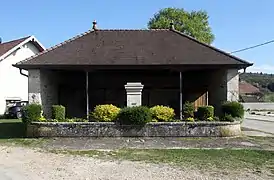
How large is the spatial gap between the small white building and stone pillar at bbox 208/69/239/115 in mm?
18082

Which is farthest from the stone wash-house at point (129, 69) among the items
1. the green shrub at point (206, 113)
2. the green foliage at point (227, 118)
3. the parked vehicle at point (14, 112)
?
the parked vehicle at point (14, 112)

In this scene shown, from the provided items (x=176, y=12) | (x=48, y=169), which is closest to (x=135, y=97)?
(x=48, y=169)

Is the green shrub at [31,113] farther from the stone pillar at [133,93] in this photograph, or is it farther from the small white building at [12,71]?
the small white building at [12,71]

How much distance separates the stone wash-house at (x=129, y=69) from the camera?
18.1 metres

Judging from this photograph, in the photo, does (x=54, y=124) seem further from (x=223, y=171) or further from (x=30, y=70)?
(x=223, y=171)

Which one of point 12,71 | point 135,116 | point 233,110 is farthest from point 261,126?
point 12,71

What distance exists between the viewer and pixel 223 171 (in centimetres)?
925

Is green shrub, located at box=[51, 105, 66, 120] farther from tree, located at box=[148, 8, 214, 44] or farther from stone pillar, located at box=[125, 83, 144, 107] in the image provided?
tree, located at box=[148, 8, 214, 44]

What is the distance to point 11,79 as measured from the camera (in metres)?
33.9

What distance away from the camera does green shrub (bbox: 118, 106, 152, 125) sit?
16.1 m

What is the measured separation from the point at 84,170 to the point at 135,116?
6.82 meters

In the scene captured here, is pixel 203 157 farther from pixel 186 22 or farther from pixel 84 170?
pixel 186 22

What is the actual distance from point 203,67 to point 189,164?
28.3ft

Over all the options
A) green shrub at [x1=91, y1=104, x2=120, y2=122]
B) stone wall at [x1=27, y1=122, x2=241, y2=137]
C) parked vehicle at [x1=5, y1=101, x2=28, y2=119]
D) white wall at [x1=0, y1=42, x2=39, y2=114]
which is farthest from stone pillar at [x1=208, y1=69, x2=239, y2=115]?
white wall at [x1=0, y1=42, x2=39, y2=114]
